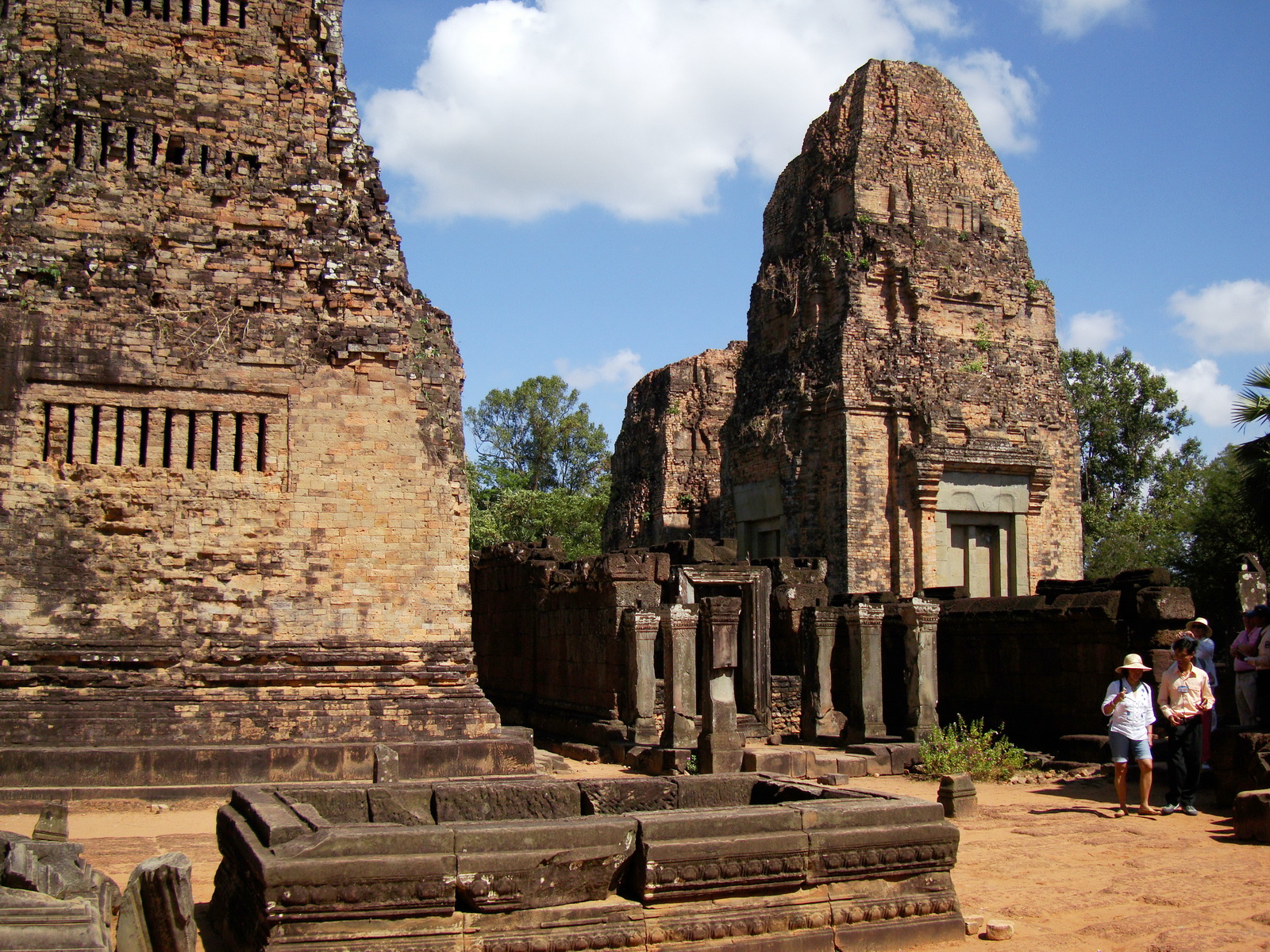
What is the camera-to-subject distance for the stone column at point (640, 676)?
14.6 meters

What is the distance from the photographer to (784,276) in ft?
78.1

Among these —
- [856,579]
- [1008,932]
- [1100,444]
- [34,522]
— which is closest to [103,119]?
[34,522]

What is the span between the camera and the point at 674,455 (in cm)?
2986

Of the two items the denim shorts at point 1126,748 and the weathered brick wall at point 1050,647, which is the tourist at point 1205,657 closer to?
the weathered brick wall at point 1050,647

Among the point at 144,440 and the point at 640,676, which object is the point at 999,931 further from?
the point at 640,676

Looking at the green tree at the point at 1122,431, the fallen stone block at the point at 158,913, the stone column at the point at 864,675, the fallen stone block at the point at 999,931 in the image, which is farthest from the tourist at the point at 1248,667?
the green tree at the point at 1122,431

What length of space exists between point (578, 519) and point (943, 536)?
18.5 meters

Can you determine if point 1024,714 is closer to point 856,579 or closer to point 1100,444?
point 856,579

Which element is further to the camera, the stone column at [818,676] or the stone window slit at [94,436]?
the stone column at [818,676]

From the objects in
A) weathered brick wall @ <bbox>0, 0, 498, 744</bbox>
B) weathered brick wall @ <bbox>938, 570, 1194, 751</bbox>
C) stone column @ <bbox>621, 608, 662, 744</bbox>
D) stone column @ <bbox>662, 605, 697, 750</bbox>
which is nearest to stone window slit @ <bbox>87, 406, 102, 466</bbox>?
weathered brick wall @ <bbox>0, 0, 498, 744</bbox>

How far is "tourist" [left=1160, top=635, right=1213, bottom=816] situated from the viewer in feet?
31.2

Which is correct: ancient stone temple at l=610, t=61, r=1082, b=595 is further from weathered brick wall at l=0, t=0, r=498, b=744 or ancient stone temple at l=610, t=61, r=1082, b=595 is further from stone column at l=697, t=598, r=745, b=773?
weathered brick wall at l=0, t=0, r=498, b=744

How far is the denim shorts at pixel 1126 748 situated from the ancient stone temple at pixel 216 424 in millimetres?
5366

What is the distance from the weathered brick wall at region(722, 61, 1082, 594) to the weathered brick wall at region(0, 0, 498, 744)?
11.3 m
